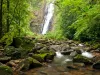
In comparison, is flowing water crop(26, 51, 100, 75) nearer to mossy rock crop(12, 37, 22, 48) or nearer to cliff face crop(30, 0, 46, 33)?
mossy rock crop(12, 37, 22, 48)

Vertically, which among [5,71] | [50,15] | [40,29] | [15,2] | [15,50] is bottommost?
[5,71]

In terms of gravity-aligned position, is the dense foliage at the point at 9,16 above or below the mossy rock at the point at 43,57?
above

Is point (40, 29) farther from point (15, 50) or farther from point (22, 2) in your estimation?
point (15, 50)

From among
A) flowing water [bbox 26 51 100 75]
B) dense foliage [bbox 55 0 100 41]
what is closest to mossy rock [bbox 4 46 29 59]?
flowing water [bbox 26 51 100 75]

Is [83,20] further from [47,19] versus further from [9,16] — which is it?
[47,19]

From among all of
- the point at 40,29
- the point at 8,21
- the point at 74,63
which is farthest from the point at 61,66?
the point at 40,29

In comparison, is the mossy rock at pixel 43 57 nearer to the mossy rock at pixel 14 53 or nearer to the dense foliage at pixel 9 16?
the mossy rock at pixel 14 53

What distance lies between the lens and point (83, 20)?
13039 millimetres

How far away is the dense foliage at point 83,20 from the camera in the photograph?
12.6m

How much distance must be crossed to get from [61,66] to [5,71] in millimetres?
2813

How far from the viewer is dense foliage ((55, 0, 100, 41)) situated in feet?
41.3

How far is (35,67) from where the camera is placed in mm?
7684

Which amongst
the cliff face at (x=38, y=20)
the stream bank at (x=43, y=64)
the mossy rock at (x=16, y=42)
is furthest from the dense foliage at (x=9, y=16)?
the cliff face at (x=38, y=20)

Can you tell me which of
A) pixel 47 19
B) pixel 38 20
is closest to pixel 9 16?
pixel 47 19
